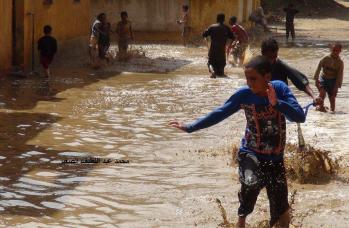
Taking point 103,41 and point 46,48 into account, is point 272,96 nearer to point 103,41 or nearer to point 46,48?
point 46,48

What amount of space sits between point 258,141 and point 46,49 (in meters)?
12.4

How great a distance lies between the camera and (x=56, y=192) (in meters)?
7.63

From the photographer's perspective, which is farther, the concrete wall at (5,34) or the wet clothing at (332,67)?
the concrete wall at (5,34)

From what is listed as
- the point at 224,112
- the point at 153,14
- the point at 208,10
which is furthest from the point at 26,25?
the point at 224,112

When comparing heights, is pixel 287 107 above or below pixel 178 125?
above

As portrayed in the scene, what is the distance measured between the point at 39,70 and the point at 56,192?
448 inches

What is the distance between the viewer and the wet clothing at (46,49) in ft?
57.2

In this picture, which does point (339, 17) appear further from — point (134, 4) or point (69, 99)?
point (69, 99)

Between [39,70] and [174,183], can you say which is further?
[39,70]

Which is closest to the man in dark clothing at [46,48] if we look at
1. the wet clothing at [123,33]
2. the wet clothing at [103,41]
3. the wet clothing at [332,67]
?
the wet clothing at [103,41]

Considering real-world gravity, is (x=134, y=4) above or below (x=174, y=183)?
above

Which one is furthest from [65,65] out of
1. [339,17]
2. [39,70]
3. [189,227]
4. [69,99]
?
[339,17]

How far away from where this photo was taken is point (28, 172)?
27.8ft

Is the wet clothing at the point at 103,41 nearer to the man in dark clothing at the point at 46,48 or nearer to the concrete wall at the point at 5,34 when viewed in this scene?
the man in dark clothing at the point at 46,48
